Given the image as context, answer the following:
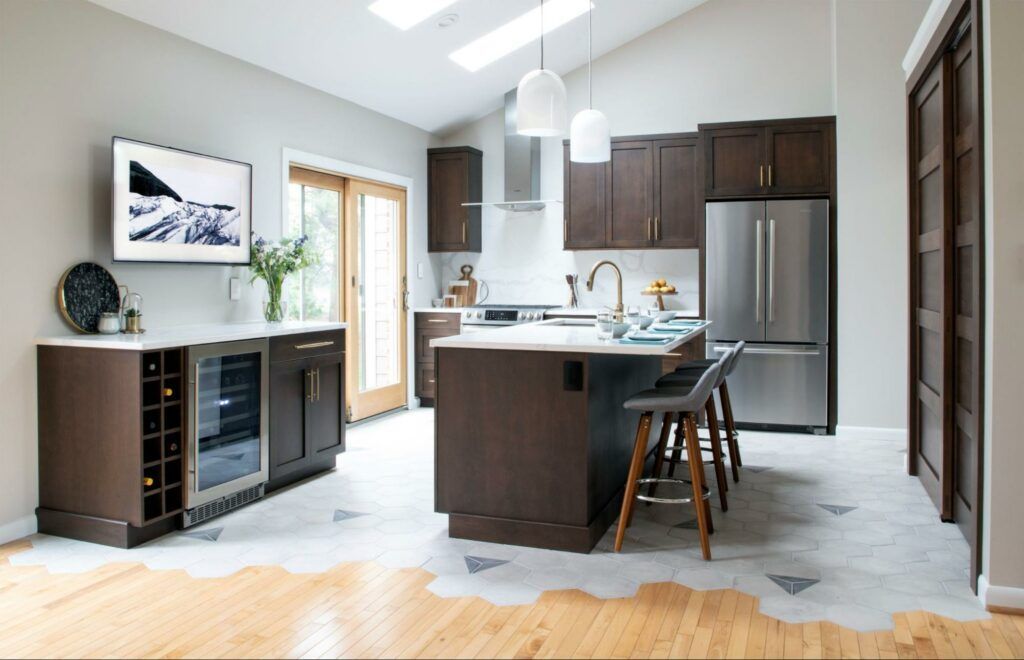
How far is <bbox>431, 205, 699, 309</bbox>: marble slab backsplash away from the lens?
674cm

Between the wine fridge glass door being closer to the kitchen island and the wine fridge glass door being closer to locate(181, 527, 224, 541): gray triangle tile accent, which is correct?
locate(181, 527, 224, 541): gray triangle tile accent

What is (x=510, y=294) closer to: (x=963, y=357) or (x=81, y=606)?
(x=963, y=357)

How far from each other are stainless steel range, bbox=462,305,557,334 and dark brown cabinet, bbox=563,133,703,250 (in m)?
0.64

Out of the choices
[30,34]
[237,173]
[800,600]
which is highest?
[30,34]

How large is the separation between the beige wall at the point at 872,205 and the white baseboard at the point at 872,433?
1.5 inches

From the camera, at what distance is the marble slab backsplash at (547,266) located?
6.74m

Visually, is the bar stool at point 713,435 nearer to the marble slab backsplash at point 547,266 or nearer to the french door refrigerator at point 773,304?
the french door refrigerator at point 773,304

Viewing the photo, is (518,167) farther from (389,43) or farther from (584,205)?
(389,43)

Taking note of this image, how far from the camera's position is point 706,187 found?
609 centimetres

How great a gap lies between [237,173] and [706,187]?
345cm

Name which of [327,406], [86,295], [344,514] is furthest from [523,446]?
[86,295]

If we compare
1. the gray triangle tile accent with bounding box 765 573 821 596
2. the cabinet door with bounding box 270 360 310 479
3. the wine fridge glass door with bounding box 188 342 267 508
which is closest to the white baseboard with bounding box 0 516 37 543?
the wine fridge glass door with bounding box 188 342 267 508

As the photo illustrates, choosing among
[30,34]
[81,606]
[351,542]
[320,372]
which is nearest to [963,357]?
[351,542]

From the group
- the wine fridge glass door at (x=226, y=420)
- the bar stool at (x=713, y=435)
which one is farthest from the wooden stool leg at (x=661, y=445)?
the wine fridge glass door at (x=226, y=420)
